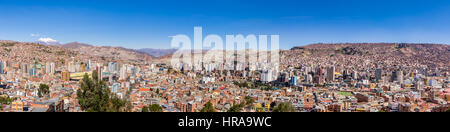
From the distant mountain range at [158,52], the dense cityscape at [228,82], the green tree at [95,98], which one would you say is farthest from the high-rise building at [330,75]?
the green tree at [95,98]

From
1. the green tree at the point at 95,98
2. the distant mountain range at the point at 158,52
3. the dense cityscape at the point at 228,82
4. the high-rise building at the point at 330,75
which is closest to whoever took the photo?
the green tree at the point at 95,98

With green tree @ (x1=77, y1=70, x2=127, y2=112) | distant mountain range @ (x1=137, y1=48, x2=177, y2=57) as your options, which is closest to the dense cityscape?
green tree @ (x1=77, y1=70, x2=127, y2=112)

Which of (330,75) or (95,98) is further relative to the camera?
(330,75)

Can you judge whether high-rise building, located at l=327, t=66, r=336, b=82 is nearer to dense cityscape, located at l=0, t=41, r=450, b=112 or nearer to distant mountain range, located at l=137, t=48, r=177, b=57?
Result: dense cityscape, located at l=0, t=41, r=450, b=112

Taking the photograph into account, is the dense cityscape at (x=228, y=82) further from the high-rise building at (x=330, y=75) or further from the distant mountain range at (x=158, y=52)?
the distant mountain range at (x=158, y=52)

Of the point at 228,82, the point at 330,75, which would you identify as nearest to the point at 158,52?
the point at 228,82

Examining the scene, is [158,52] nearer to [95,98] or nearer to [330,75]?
[330,75]
